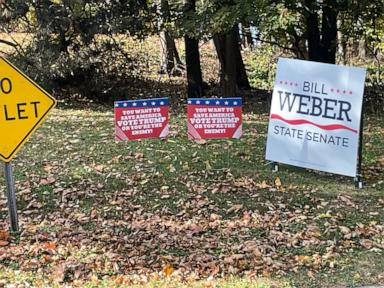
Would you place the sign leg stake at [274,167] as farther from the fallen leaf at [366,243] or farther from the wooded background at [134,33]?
the wooded background at [134,33]

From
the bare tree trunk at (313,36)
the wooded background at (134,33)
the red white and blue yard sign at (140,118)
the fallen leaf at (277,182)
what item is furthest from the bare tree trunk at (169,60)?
the fallen leaf at (277,182)

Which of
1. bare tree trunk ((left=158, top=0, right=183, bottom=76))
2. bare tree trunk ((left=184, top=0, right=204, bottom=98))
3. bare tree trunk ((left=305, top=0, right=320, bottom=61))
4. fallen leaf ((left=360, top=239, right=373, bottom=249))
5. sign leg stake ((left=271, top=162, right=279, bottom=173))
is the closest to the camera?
fallen leaf ((left=360, top=239, right=373, bottom=249))

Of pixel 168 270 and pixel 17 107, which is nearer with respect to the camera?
pixel 168 270

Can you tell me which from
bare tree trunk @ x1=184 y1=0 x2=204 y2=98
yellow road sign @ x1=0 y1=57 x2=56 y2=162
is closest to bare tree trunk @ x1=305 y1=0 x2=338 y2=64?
bare tree trunk @ x1=184 y1=0 x2=204 y2=98

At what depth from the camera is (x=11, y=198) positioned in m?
5.80

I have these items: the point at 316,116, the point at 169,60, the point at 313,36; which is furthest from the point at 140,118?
the point at 169,60

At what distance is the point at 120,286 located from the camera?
15.2 feet

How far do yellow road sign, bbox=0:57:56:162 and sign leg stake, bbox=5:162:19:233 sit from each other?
0.62ft

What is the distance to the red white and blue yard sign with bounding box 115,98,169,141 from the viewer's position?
8.48 meters

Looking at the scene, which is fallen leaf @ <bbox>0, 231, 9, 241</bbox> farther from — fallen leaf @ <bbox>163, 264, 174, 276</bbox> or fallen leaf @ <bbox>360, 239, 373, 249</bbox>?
fallen leaf @ <bbox>360, 239, 373, 249</bbox>

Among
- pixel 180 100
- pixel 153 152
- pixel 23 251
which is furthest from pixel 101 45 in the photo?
pixel 23 251

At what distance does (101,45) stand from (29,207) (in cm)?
1056

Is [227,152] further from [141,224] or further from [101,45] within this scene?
[101,45]

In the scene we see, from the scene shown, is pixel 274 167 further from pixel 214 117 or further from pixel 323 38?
pixel 323 38
